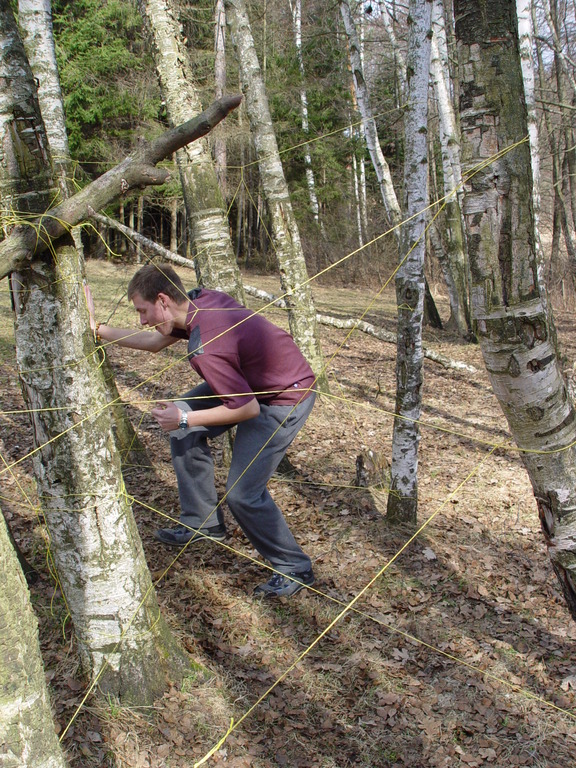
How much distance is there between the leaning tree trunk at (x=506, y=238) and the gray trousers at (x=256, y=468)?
1.43 m

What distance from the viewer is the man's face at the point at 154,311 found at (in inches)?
134

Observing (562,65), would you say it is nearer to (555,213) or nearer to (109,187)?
(555,213)

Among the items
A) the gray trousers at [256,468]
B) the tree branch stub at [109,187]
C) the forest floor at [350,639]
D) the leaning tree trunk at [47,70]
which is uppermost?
the leaning tree trunk at [47,70]

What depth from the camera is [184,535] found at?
Answer: 4.07m

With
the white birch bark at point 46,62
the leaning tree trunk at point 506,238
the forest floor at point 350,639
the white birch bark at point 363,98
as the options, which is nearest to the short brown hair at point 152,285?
the forest floor at point 350,639

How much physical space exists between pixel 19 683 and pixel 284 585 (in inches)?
93.7

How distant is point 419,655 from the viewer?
3453mm

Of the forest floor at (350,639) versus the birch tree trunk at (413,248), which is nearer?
the forest floor at (350,639)

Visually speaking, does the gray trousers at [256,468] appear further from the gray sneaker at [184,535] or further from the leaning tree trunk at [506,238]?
the leaning tree trunk at [506,238]

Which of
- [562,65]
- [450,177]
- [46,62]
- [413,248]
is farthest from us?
[562,65]

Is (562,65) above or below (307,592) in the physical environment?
above

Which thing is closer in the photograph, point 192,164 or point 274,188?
point 192,164

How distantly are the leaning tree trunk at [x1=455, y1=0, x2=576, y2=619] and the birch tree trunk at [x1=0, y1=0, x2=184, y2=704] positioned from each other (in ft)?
5.24

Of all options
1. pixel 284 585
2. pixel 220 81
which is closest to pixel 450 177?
pixel 220 81
